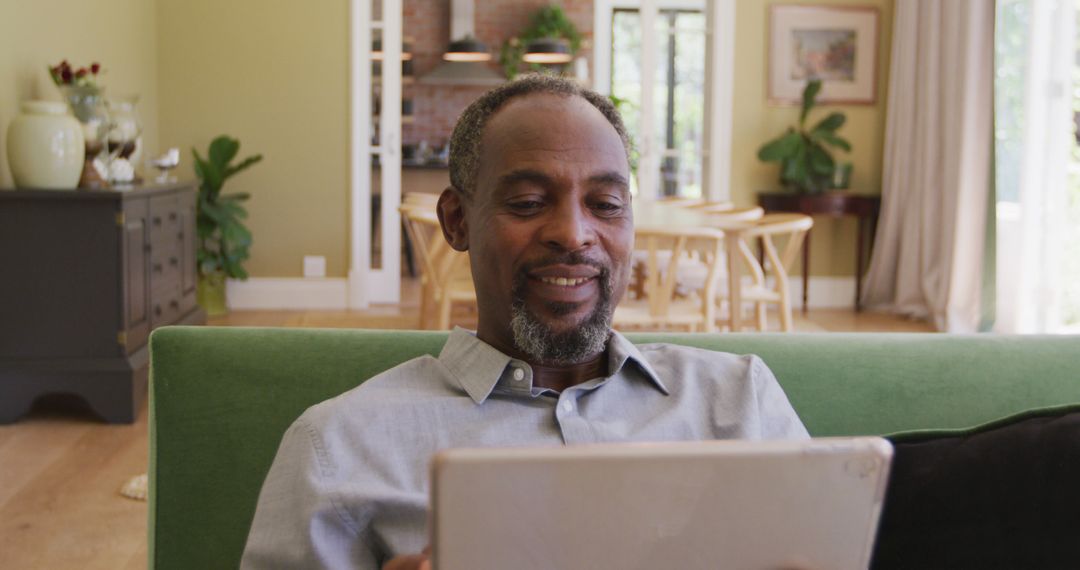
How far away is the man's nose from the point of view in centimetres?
131

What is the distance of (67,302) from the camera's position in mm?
4234

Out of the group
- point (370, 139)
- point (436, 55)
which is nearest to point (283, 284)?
point (370, 139)

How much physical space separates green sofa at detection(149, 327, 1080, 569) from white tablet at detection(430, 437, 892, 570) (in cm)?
81

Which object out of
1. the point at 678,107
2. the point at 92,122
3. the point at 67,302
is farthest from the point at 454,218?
the point at 678,107

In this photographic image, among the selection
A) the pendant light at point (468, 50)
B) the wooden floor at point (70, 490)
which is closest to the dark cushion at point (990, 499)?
the wooden floor at point (70, 490)

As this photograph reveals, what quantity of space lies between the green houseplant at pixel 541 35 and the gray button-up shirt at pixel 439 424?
31.5ft

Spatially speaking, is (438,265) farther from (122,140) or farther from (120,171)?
(122,140)

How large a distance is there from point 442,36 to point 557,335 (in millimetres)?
10437

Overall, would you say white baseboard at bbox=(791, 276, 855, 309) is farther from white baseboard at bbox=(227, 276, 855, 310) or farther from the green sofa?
the green sofa

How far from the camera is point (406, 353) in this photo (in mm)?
1503

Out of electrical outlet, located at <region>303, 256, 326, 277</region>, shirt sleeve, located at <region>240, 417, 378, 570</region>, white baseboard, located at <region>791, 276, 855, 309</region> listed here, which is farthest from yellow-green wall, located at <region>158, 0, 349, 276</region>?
shirt sleeve, located at <region>240, 417, 378, 570</region>

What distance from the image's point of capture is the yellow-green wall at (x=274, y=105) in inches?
277

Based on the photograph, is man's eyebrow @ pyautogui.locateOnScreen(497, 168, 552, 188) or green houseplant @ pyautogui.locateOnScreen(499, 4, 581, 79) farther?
green houseplant @ pyautogui.locateOnScreen(499, 4, 581, 79)

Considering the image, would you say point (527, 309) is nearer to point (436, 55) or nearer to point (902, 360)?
point (902, 360)
